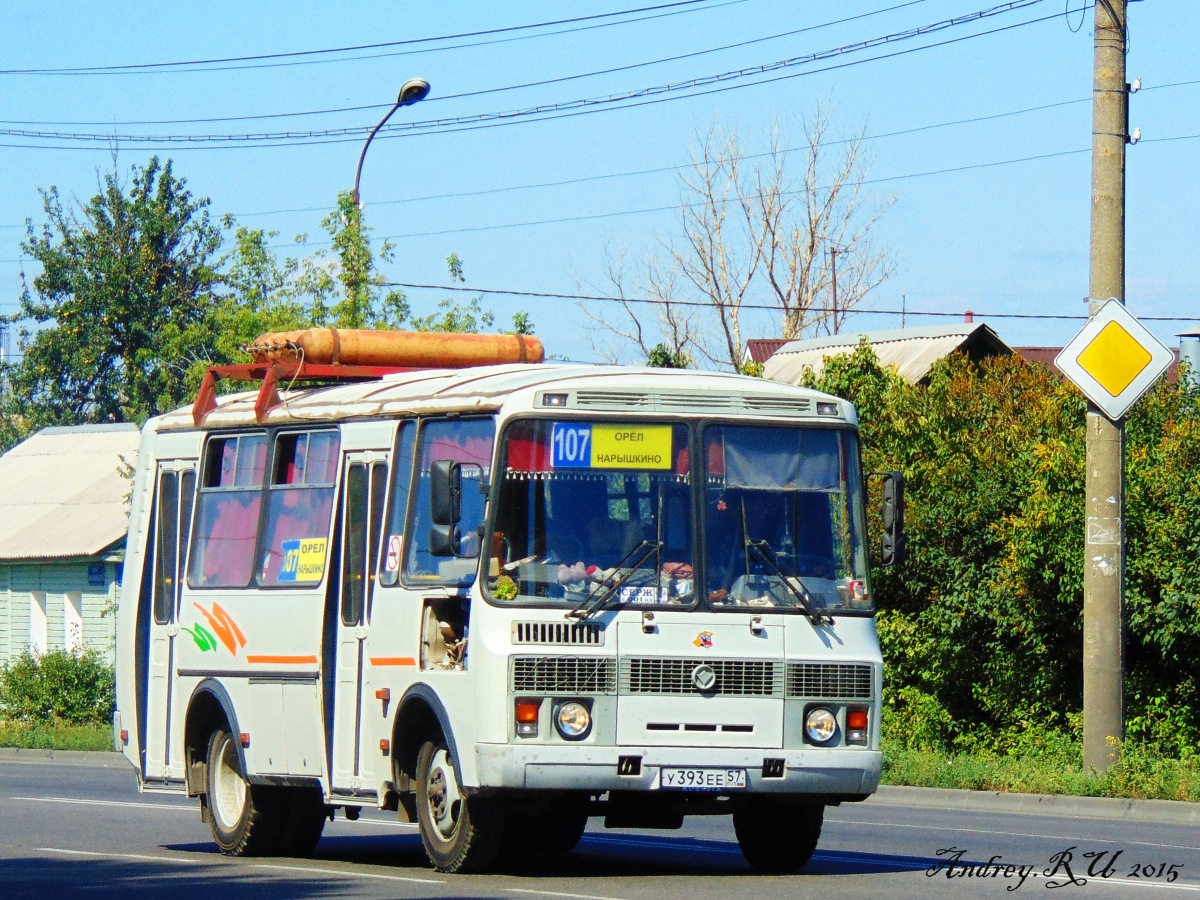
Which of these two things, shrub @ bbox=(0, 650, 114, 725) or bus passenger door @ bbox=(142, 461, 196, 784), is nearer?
bus passenger door @ bbox=(142, 461, 196, 784)

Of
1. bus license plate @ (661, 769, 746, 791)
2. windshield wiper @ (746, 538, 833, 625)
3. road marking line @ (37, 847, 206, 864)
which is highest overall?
windshield wiper @ (746, 538, 833, 625)

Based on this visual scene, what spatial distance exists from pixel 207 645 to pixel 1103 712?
8487 millimetres

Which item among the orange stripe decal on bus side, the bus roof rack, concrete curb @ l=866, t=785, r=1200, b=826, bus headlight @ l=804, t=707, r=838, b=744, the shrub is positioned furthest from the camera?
the shrub

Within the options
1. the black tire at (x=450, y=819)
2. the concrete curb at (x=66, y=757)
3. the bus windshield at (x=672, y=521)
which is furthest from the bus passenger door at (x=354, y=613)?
the concrete curb at (x=66, y=757)

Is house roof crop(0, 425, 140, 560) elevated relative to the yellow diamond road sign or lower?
lower

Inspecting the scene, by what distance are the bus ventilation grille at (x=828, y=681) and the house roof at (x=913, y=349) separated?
86.6ft

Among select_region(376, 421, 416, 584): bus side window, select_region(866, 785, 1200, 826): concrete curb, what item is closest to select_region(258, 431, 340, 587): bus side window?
select_region(376, 421, 416, 584): bus side window

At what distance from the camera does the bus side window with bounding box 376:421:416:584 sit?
1288 centimetres

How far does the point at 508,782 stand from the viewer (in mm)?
11539

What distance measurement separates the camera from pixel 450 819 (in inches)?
480

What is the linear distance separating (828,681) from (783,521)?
37.2 inches

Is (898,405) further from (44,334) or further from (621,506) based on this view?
(44,334)

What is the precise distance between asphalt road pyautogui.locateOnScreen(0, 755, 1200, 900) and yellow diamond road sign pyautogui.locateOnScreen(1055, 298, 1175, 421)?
11.7 ft

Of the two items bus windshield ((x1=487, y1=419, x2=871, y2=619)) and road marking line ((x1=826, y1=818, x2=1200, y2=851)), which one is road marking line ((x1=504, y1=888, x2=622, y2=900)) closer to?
bus windshield ((x1=487, y1=419, x2=871, y2=619))
